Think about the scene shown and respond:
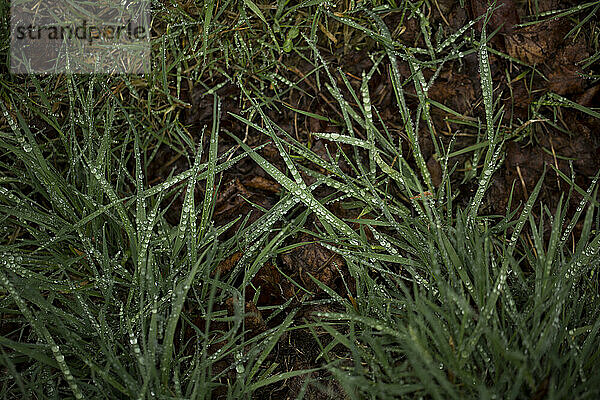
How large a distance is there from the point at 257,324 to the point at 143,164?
0.65 metres

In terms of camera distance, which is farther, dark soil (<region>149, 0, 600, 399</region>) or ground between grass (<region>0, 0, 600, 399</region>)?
A: dark soil (<region>149, 0, 600, 399</region>)

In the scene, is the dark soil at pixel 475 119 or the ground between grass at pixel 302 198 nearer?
the ground between grass at pixel 302 198

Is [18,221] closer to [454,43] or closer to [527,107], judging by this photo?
[454,43]

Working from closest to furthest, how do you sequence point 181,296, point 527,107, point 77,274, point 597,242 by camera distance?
point 181,296
point 597,242
point 77,274
point 527,107

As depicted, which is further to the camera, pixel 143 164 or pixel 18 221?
pixel 143 164

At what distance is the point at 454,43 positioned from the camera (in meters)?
1.45

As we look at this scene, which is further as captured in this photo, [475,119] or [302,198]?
[475,119]

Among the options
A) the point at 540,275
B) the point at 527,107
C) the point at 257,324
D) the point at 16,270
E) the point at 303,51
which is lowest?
the point at 257,324

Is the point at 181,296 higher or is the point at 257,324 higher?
the point at 181,296

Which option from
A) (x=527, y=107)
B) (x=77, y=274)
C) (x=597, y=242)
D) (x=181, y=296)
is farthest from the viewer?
(x=527, y=107)

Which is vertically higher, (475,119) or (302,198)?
(475,119)

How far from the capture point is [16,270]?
121 cm

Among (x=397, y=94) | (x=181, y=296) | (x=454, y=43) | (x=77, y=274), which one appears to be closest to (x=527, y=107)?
(x=454, y=43)

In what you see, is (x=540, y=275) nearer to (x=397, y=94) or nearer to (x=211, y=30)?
(x=397, y=94)
